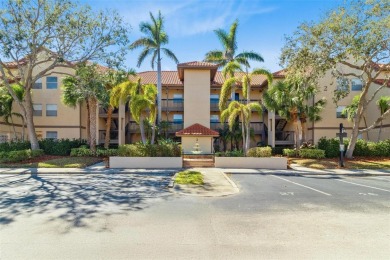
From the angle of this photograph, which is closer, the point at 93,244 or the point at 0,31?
Answer: the point at 93,244

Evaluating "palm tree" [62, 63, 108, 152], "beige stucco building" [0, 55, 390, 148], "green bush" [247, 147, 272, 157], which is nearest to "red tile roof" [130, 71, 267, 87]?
"beige stucco building" [0, 55, 390, 148]

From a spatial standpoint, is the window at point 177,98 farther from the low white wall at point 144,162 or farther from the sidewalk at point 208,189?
the sidewalk at point 208,189

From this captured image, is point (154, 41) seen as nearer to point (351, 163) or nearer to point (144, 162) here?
point (144, 162)

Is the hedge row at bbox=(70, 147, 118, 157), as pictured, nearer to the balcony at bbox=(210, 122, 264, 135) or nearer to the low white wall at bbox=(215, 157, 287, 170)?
the low white wall at bbox=(215, 157, 287, 170)

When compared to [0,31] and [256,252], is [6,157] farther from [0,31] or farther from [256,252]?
[256,252]

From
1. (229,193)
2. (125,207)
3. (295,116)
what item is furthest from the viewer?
(295,116)

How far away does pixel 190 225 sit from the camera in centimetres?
730

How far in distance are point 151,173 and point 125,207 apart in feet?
30.4

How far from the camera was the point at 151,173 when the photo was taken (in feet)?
60.4

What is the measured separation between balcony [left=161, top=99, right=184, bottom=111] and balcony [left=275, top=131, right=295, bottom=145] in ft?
39.0

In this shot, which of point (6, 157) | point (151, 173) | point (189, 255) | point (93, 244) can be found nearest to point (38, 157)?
point (6, 157)

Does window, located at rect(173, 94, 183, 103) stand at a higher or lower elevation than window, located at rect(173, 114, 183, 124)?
higher

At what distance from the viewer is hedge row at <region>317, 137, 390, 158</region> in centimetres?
2550

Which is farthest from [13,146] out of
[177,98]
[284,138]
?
[284,138]
